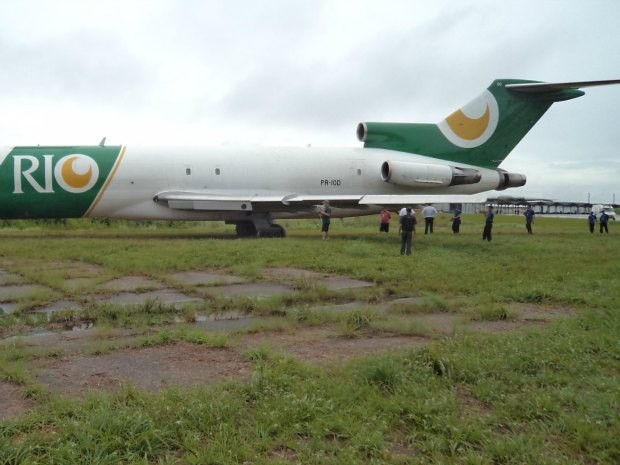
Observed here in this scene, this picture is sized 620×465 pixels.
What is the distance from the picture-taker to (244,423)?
292 cm

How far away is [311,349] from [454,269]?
564 cm

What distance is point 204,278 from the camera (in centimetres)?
843

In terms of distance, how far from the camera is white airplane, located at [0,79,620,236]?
15719mm

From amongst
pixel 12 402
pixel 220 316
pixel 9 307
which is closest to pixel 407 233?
pixel 220 316

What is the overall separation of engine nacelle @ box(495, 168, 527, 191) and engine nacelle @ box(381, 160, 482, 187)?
1.54 meters

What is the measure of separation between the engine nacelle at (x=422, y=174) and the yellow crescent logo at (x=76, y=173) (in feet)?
32.4

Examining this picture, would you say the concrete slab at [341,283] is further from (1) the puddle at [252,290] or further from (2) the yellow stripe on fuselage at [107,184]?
(2) the yellow stripe on fuselage at [107,184]

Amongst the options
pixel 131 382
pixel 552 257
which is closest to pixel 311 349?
pixel 131 382

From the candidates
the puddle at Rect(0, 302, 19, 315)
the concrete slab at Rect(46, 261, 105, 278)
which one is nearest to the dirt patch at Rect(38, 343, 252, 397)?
the puddle at Rect(0, 302, 19, 315)

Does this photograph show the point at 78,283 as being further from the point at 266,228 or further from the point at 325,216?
the point at 266,228

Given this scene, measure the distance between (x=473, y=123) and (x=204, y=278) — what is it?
1448cm

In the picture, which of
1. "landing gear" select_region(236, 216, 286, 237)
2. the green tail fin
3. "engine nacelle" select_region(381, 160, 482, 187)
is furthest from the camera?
the green tail fin

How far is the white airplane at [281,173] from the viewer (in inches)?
619

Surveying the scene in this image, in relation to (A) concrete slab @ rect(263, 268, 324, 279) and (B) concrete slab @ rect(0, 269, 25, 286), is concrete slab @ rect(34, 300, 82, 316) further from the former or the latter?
(A) concrete slab @ rect(263, 268, 324, 279)
